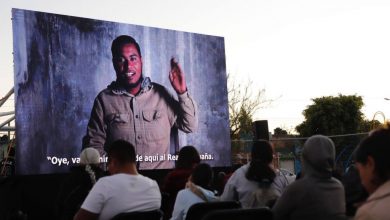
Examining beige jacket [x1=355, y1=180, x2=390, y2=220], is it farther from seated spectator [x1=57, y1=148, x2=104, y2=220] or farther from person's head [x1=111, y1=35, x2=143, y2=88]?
person's head [x1=111, y1=35, x2=143, y2=88]

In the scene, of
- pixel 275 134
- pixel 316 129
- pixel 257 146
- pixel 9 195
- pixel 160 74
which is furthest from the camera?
pixel 275 134

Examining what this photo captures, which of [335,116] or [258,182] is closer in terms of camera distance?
[258,182]

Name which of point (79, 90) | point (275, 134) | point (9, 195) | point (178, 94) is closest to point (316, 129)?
point (275, 134)

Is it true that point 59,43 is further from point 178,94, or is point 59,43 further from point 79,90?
point 178,94

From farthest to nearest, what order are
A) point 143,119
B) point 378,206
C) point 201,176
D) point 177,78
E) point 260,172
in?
point 177,78 → point 143,119 → point 201,176 → point 260,172 → point 378,206

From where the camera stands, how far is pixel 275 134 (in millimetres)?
45844

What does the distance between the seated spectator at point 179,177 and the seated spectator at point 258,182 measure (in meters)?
0.82

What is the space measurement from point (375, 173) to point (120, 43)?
31.6 feet

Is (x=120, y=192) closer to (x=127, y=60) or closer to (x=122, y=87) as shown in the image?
(x=122, y=87)

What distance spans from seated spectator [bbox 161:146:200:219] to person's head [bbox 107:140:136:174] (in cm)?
148

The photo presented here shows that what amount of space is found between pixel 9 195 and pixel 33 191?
387 cm

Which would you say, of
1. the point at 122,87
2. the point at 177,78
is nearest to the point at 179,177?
the point at 122,87

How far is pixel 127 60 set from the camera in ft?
37.0

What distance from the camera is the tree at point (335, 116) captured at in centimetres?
3444
